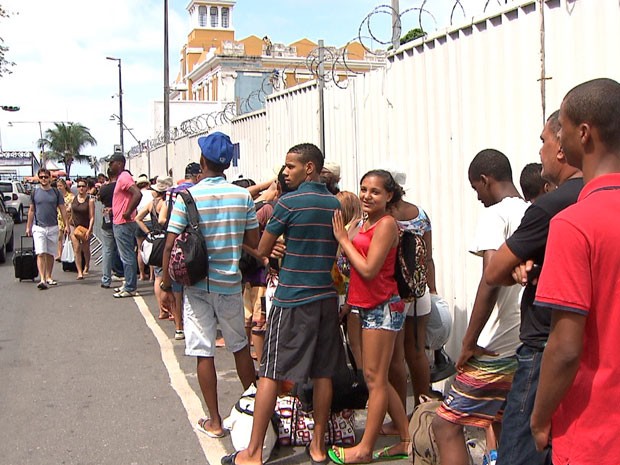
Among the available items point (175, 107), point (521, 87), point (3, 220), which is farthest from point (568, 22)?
point (175, 107)

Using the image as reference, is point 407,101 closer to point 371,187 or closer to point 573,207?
point 371,187

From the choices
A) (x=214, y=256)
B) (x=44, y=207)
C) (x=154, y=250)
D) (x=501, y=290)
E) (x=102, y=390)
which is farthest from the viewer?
(x=44, y=207)

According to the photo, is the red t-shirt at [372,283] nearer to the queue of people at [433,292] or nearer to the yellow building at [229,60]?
the queue of people at [433,292]

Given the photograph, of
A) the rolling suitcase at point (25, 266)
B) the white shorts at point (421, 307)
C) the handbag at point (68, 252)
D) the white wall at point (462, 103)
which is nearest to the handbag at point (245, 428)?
the white shorts at point (421, 307)

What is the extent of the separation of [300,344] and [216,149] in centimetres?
146

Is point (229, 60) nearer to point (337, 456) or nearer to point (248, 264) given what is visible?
point (248, 264)

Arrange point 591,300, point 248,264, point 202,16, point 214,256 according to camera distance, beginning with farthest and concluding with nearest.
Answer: point 202,16 < point 248,264 < point 214,256 < point 591,300

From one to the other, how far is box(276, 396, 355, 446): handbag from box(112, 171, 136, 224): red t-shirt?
6319mm

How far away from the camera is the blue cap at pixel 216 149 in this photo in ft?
15.6

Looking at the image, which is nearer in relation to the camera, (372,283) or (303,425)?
(372,283)

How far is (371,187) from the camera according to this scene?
4.18 metres

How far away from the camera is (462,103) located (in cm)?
591

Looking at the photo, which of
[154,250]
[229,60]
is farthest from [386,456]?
[229,60]

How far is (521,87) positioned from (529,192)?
5.75 feet
